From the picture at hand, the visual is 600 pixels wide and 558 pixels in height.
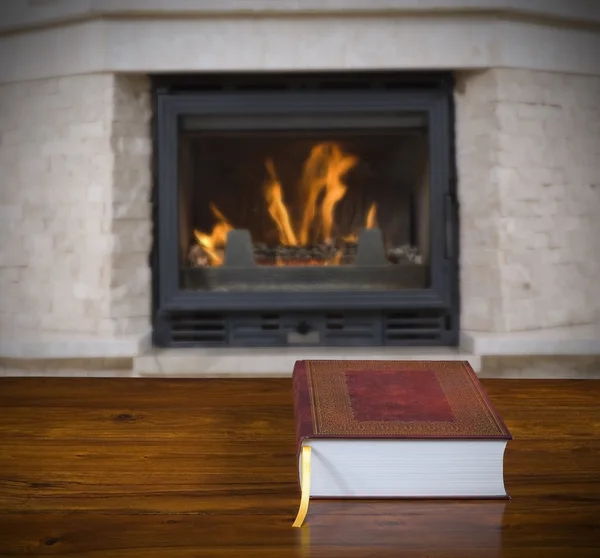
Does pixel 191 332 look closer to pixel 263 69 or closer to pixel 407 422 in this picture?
pixel 263 69

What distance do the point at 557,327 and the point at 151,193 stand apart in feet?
4.45

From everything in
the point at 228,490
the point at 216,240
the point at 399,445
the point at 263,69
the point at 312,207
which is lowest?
the point at 228,490

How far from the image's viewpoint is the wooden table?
3.73 feet

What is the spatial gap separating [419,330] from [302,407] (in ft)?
3.98

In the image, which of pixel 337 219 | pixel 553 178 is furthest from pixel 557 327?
pixel 337 219

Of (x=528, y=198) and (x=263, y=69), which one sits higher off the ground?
(x=263, y=69)

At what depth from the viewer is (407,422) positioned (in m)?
1.23

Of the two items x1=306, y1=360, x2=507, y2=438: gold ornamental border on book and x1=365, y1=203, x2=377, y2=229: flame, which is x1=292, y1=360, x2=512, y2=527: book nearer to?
x1=306, y1=360, x2=507, y2=438: gold ornamental border on book

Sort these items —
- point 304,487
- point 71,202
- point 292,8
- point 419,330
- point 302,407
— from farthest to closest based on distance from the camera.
A: point 419,330 → point 71,202 → point 292,8 → point 302,407 → point 304,487

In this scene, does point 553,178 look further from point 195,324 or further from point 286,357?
point 195,324

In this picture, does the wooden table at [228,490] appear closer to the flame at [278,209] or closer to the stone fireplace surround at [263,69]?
the stone fireplace surround at [263,69]

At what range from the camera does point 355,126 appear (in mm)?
2418

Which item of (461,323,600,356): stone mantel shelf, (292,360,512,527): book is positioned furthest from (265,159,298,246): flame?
(292,360,512,527): book

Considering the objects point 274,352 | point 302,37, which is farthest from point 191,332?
point 302,37
